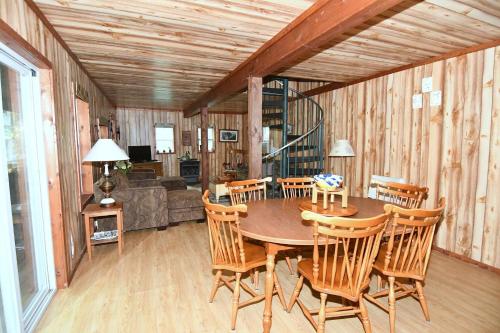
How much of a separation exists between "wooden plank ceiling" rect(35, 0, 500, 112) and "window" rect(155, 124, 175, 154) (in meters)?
4.68

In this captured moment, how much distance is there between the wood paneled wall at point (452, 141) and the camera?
9.47ft

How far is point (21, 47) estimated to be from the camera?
6.06 feet

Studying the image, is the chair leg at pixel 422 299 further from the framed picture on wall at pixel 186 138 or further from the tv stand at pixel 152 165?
the framed picture on wall at pixel 186 138

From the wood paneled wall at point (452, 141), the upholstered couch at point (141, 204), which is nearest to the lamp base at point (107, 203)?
the upholstered couch at point (141, 204)

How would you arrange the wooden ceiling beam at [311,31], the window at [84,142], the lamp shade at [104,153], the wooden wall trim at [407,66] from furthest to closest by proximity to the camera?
the window at [84,142] < the lamp shade at [104,153] < the wooden wall trim at [407,66] < the wooden ceiling beam at [311,31]

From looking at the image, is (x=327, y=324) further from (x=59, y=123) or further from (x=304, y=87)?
(x=304, y=87)

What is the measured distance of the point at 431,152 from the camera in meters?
3.44

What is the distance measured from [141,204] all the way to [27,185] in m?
1.76

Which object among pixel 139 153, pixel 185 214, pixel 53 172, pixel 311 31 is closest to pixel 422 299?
pixel 311 31

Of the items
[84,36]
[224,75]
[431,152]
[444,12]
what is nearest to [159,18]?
[84,36]

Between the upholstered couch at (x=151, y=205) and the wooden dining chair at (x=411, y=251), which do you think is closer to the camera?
the wooden dining chair at (x=411, y=251)

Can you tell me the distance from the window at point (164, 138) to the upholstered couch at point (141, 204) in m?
4.80

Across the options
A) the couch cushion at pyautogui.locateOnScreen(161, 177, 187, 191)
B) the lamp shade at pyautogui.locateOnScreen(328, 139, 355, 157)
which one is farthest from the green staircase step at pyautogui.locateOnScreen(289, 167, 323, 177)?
the couch cushion at pyautogui.locateOnScreen(161, 177, 187, 191)

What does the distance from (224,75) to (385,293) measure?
11.7 ft
